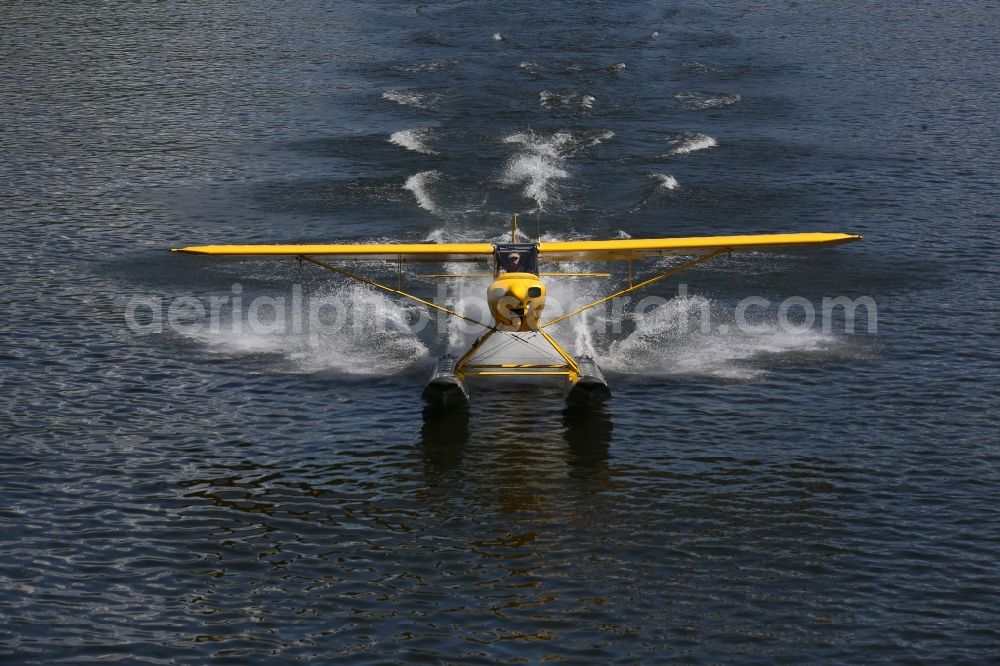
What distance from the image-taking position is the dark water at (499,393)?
87.7ft

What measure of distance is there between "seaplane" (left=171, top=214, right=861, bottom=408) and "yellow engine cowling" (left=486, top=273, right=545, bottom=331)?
28 millimetres

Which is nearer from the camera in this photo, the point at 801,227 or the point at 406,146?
the point at 801,227

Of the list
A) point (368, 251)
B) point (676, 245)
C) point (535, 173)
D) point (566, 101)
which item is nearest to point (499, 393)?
point (368, 251)

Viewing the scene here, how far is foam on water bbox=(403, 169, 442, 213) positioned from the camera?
5647 centimetres

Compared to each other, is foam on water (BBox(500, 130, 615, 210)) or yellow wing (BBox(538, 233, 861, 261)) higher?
foam on water (BBox(500, 130, 615, 210))

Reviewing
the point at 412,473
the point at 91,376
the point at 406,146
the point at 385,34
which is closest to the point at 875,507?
the point at 412,473

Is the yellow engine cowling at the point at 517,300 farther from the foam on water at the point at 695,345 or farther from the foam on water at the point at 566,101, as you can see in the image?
the foam on water at the point at 566,101

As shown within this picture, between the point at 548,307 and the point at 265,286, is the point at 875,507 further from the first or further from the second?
the point at 265,286

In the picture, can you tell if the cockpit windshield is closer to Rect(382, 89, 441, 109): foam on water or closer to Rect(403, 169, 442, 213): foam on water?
Rect(403, 169, 442, 213): foam on water

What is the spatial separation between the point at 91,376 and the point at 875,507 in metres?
23.5

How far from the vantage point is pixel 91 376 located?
129 feet

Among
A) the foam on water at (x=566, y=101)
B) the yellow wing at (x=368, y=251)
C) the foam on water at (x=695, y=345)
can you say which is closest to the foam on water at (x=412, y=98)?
the foam on water at (x=566, y=101)
